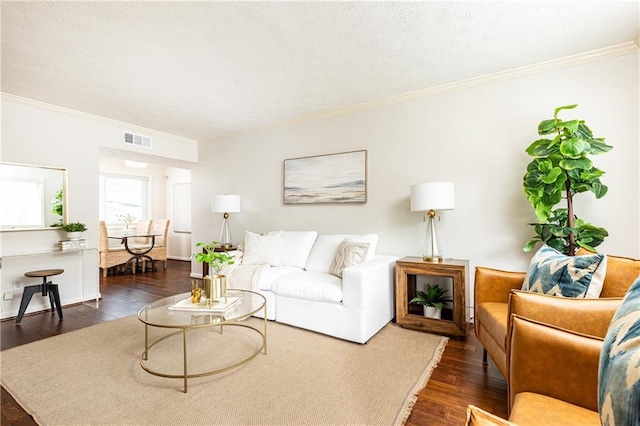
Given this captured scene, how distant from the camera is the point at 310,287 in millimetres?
2816

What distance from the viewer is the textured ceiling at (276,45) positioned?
6.58 ft

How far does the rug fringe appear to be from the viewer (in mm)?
1641

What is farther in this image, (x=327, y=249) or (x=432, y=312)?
(x=327, y=249)

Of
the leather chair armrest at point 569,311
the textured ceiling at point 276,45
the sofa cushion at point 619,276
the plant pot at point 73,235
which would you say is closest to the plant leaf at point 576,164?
the sofa cushion at point 619,276

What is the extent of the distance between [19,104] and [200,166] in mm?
2360

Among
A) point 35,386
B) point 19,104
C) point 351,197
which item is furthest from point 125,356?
point 19,104

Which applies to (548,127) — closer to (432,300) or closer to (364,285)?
(432,300)

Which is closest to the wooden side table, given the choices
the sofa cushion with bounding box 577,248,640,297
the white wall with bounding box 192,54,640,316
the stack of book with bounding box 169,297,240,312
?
the white wall with bounding box 192,54,640,316

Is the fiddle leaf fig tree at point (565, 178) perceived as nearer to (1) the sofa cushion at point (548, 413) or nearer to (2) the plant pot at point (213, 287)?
(1) the sofa cushion at point (548, 413)

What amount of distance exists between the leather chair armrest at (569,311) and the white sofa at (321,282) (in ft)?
4.26

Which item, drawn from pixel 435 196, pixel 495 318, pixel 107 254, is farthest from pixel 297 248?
pixel 107 254

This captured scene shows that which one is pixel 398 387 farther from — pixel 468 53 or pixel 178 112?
pixel 178 112

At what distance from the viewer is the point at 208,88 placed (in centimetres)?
321

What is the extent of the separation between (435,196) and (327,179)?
5.05ft
